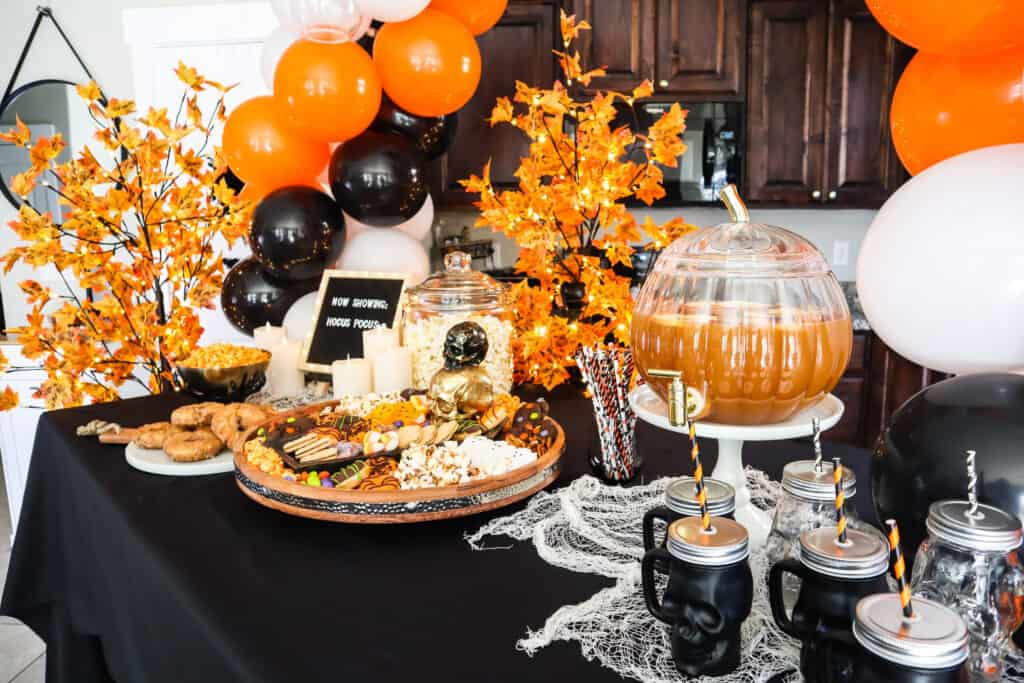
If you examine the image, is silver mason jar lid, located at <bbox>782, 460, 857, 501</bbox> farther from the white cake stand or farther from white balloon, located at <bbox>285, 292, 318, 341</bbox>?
white balloon, located at <bbox>285, 292, 318, 341</bbox>

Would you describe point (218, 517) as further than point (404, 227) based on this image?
No

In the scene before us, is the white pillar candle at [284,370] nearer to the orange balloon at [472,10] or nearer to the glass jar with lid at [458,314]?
the glass jar with lid at [458,314]

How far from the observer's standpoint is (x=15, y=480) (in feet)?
10.1

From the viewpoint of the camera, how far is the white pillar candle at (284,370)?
179 cm

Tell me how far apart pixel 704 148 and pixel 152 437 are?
2536 mm

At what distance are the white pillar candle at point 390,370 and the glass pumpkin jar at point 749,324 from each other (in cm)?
77

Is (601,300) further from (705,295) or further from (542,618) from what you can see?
(542,618)

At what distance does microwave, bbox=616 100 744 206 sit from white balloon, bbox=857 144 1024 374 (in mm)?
2089

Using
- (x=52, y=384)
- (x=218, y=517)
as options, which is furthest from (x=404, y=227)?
(x=218, y=517)

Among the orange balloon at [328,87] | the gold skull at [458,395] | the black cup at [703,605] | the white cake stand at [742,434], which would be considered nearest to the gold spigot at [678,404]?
the white cake stand at [742,434]

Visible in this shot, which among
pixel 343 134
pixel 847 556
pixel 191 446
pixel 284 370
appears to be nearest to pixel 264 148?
pixel 343 134

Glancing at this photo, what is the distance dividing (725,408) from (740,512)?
0.43 ft

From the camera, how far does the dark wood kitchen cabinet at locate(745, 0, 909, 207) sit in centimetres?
311

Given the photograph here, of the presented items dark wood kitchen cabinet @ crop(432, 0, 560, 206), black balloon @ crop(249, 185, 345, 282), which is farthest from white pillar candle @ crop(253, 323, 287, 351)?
dark wood kitchen cabinet @ crop(432, 0, 560, 206)
